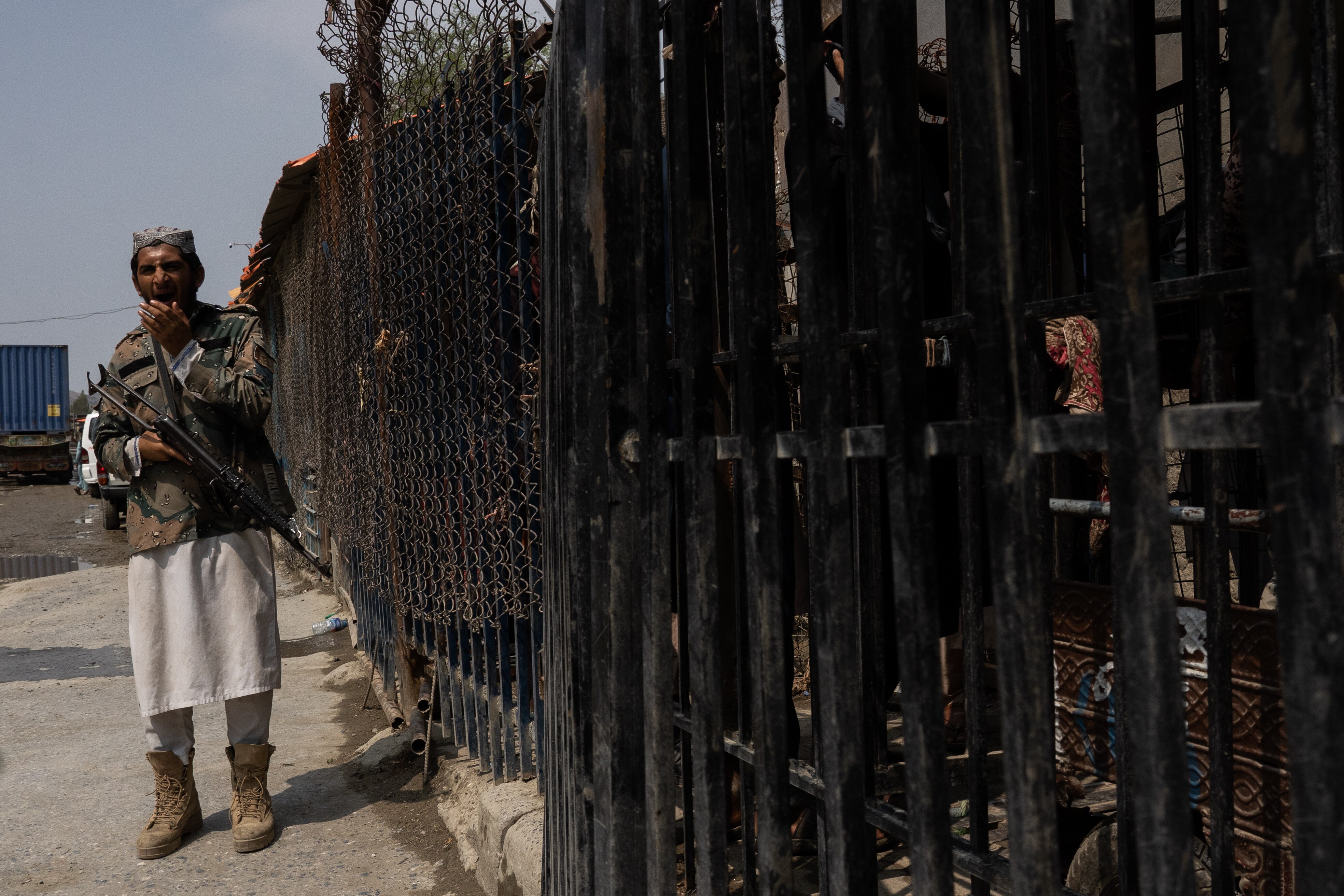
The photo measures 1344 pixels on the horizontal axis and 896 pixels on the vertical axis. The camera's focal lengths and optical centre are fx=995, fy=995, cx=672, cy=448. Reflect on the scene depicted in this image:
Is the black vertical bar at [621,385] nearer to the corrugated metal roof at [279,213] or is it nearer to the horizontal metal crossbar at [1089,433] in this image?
the horizontal metal crossbar at [1089,433]

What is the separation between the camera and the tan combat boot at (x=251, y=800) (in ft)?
11.3

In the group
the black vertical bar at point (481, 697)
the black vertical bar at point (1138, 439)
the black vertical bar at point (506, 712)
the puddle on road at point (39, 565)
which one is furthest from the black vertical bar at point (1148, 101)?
the puddle on road at point (39, 565)

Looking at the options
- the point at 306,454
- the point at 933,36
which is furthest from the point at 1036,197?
the point at 306,454

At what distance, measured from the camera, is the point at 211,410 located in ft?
12.0

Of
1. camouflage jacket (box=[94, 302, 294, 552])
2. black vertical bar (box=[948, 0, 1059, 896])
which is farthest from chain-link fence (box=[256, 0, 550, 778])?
black vertical bar (box=[948, 0, 1059, 896])

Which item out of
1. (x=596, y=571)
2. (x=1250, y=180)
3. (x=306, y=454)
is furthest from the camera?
(x=306, y=454)

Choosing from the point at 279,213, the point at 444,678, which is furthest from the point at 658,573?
the point at 279,213

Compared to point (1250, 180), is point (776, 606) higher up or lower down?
lower down

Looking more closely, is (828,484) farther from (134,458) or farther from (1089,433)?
(134,458)

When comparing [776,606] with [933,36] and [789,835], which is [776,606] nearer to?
[789,835]

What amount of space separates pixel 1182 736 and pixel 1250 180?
0.40m

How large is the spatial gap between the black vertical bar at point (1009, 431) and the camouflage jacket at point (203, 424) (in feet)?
10.7

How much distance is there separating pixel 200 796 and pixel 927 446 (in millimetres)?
3945

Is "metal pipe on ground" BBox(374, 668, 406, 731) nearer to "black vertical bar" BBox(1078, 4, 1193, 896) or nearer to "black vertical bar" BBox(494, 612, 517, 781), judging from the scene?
"black vertical bar" BBox(494, 612, 517, 781)
